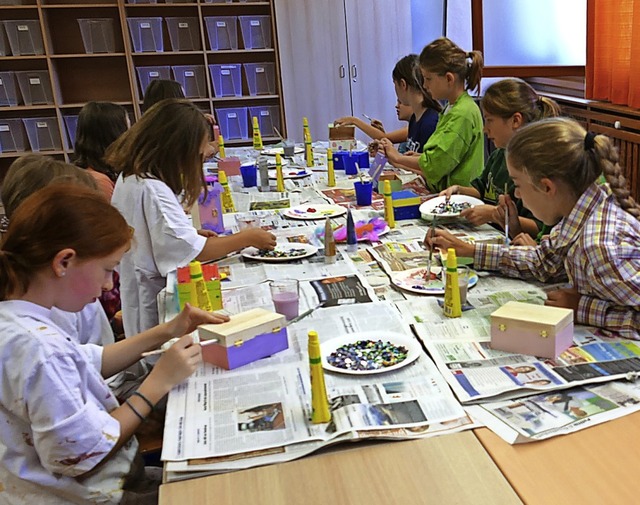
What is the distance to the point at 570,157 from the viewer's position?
142 centimetres

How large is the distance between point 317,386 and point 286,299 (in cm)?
49

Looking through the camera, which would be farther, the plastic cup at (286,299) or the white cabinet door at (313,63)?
the white cabinet door at (313,63)

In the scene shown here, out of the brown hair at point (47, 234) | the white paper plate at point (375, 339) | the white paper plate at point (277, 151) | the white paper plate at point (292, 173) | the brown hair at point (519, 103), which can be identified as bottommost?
the white paper plate at point (375, 339)

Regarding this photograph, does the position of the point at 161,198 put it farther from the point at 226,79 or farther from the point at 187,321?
the point at 226,79

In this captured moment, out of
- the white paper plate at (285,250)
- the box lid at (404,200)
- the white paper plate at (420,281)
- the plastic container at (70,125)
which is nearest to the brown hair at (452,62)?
the box lid at (404,200)

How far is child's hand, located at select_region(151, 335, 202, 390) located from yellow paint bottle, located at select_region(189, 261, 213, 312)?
302 mm

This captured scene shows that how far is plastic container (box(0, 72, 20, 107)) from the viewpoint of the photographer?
197 inches

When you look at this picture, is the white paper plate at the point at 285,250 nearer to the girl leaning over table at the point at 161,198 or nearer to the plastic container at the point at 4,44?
the girl leaning over table at the point at 161,198

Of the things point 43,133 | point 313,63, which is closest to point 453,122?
point 313,63

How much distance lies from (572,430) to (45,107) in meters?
5.00

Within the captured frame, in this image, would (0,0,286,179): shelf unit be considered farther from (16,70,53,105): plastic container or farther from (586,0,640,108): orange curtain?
(586,0,640,108): orange curtain

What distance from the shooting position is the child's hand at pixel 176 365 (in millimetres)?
1227

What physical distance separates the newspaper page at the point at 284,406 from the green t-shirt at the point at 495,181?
4.25 ft

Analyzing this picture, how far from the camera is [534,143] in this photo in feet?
4.82
